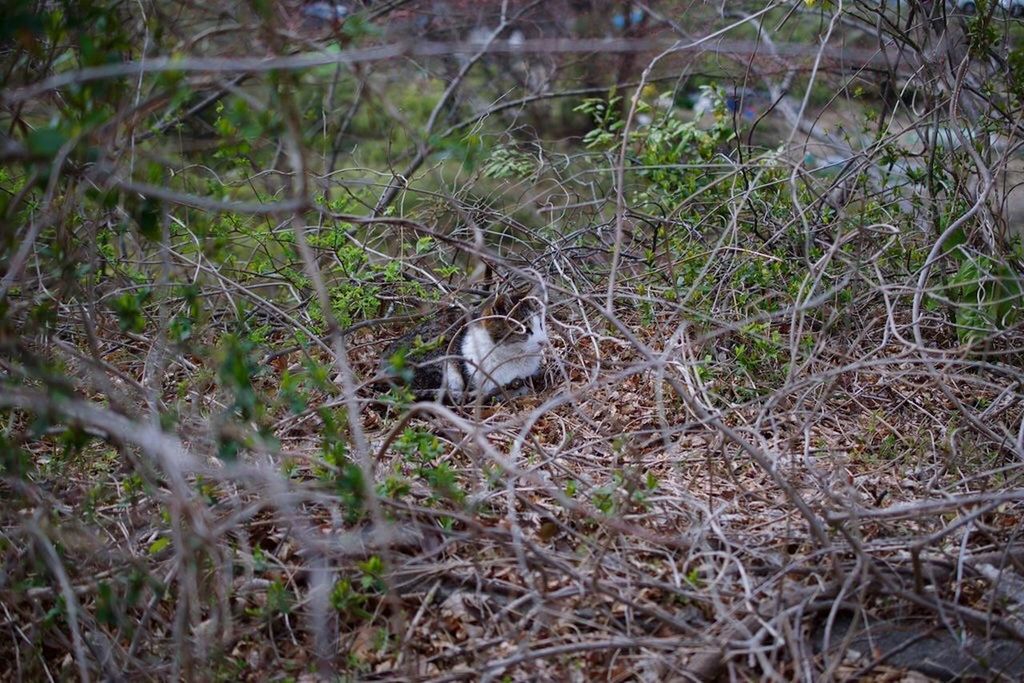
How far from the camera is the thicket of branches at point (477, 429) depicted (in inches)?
109

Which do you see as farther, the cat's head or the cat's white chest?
the cat's white chest

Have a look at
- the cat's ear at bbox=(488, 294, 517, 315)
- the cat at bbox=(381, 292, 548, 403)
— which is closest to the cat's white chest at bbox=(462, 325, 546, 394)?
the cat at bbox=(381, 292, 548, 403)

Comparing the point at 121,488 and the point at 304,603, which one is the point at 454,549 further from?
the point at 121,488

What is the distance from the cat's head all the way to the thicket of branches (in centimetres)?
18

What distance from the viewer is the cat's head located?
4.51m

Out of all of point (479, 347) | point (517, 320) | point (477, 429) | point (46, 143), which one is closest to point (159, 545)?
point (477, 429)

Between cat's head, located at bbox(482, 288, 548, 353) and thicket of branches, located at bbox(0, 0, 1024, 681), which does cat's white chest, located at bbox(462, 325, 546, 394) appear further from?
thicket of branches, located at bbox(0, 0, 1024, 681)

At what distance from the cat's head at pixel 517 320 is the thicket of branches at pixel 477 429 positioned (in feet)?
0.58

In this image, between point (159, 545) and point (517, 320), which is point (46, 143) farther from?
point (517, 320)

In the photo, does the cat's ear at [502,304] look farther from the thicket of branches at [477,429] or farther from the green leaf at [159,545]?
the green leaf at [159,545]

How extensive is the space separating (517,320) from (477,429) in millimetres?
1605

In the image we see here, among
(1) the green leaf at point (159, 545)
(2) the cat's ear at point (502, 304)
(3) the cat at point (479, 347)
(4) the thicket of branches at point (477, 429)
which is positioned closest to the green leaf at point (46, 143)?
(4) the thicket of branches at point (477, 429)

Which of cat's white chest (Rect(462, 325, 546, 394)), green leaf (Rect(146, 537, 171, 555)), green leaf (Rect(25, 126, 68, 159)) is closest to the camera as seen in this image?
green leaf (Rect(25, 126, 68, 159))

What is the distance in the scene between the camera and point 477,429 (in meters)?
3.05
